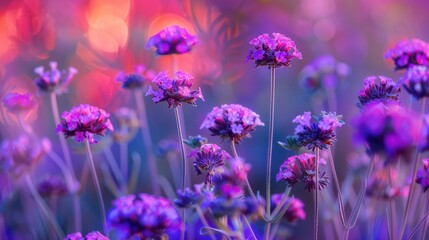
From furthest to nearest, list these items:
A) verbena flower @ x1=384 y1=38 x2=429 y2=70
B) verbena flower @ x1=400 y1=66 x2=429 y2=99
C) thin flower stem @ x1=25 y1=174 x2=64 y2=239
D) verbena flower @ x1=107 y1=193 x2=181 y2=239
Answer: thin flower stem @ x1=25 y1=174 x2=64 y2=239 → verbena flower @ x1=384 y1=38 x2=429 y2=70 → verbena flower @ x1=400 y1=66 x2=429 y2=99 → verbena flower @ x1=107 y1=193 x2=181 y2=239

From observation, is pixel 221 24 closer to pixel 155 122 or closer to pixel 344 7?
pixel 155 122

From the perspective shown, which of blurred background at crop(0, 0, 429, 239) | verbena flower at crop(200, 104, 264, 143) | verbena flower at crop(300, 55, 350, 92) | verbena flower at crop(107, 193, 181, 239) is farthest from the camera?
blurred background at crop(0, 0, 429, 239)

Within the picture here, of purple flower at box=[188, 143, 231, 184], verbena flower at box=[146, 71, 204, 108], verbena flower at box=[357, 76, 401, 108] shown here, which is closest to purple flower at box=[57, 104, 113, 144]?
verbena flower at box=[146, 71, 204, 108]

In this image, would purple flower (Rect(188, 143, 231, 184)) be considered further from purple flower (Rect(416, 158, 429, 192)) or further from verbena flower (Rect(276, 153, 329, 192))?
purple flower (Rect(416, 158, 429, 192))

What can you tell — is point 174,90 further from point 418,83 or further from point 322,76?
point 322,76

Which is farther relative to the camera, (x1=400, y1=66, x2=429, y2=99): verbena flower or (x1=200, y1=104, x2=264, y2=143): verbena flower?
(x1=200, y1=104, x2=264, y2=143): verbena flower

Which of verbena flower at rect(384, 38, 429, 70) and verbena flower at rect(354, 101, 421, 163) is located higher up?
verbena flower at rect(384, 38, 429, 70)

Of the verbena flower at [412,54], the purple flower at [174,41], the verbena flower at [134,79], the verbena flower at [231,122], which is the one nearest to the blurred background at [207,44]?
the verbena flower at [134,79]

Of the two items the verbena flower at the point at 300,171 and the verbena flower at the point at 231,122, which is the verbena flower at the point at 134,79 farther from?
the verbena flower at the point at 300,171
